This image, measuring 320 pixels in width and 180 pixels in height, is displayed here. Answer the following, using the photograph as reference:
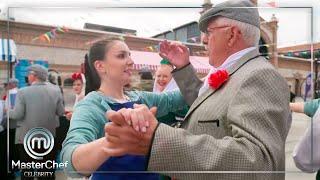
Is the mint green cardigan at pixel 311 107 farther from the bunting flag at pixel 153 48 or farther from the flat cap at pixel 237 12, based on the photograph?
the bunting flag at pixel 153 48

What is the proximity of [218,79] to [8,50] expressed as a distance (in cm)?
70

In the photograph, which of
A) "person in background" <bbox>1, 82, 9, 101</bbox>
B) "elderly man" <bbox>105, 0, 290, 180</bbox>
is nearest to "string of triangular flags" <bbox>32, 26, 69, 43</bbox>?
"person in background" <bbox>1, 82, 9, 101</bbox>

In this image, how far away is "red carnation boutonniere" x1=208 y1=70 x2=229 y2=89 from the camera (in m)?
0.91

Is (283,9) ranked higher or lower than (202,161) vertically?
higher

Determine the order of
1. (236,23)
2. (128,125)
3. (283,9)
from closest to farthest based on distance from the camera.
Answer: (128,125) → (236,23) → (283,9)

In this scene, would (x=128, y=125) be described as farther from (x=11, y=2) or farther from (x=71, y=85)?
(x=11, y=2)

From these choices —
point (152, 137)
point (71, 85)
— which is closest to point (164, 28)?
point (71, 85)

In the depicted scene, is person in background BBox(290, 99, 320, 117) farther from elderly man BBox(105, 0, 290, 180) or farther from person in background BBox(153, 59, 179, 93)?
person in background BBox(153, 59, 179, 93)

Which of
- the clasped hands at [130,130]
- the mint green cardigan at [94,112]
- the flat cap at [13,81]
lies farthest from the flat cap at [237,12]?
the flat cap at [13,81]

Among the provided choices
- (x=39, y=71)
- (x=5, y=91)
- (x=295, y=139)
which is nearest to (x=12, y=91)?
(x=5, y=91)

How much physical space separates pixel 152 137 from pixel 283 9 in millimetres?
653

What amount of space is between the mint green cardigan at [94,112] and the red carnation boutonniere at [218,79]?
203 mm

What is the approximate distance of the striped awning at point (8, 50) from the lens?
106 centimetres

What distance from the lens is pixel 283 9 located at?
1.04 m
